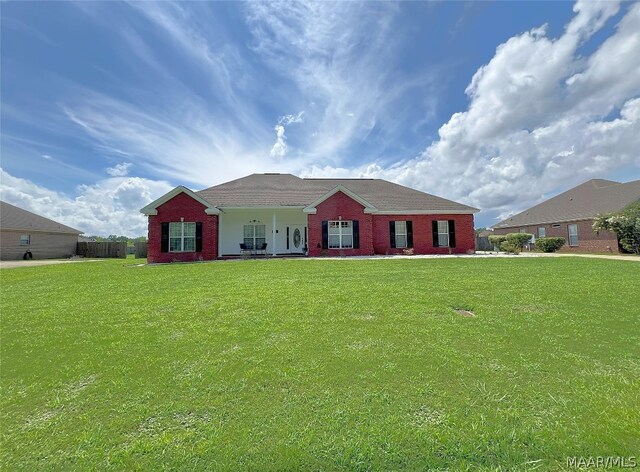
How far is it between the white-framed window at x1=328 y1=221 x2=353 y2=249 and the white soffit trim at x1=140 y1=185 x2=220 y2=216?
756 centimetres

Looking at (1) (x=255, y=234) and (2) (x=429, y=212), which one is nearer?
(2) (x=429, y=212)

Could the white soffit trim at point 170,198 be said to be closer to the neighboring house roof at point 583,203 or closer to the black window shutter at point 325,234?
the black window shutter at point 325,234

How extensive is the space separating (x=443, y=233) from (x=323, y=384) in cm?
1978

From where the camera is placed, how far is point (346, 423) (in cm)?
273

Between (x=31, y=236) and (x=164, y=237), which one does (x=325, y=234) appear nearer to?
(x=164, y=237)

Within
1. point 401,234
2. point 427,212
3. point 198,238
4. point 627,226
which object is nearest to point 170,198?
point 198,238

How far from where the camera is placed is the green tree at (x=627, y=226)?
19770 millimetres

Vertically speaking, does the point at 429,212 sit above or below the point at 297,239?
above

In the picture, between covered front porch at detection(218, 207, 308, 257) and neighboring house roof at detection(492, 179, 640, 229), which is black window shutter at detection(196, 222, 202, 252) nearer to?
covered front porch at detection(218, 207, 308, 257)

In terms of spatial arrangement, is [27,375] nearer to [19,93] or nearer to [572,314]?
[572,314]

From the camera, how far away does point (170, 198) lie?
61.3ft

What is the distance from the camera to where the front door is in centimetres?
2175

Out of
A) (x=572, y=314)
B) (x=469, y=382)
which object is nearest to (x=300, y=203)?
(x=572, y=314)

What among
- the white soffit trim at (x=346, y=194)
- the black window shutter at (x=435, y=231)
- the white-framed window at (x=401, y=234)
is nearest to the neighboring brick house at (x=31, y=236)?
the white soffit trim at (x=346, y=194)
